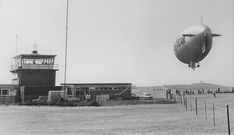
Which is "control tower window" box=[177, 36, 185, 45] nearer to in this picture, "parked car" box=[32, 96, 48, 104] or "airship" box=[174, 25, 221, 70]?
"airship" box=[174, 25, 221, 70]

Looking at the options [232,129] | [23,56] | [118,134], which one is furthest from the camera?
[23,56]

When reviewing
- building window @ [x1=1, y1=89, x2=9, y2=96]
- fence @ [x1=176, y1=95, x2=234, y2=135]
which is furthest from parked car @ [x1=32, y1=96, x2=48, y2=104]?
fence @ [x1=176, y1=95, x2=234, y2=135]

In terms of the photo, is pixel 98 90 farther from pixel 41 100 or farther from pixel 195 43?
pixel 195 43

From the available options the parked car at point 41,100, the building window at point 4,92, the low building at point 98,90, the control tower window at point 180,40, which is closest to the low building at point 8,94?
the building window at point 4,92

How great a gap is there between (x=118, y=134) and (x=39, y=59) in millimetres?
35768

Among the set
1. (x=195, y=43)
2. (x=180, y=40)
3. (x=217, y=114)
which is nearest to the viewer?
(x=217, y=114)

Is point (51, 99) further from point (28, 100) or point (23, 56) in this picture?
point (23, 56)

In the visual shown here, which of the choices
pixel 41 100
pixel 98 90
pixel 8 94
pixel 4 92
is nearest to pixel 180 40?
pixel 41 100

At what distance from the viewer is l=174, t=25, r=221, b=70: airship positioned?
2662 centimetres

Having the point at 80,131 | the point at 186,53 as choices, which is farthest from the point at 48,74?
the point at 80,131

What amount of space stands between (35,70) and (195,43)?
27140 mm

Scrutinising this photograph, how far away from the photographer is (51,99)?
43.3 metres

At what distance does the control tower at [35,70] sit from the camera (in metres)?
46.6

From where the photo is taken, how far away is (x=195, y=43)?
87.9 ft
